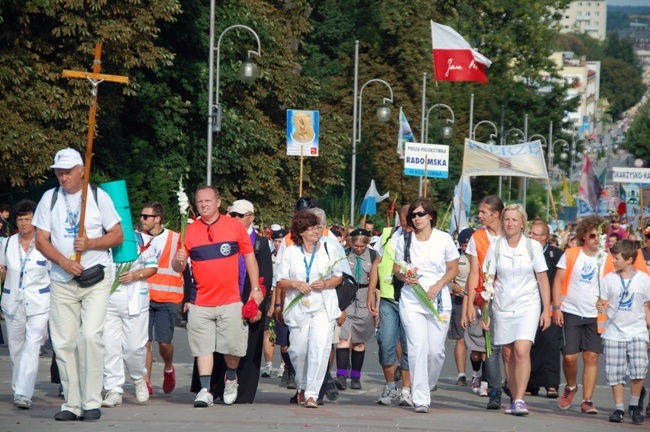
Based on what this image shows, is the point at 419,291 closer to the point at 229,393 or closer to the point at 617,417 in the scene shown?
the point at 229,393

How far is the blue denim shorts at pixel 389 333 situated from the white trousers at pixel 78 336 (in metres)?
3.47

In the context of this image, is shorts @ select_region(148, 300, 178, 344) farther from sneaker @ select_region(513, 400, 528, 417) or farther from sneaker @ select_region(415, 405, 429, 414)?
sneaker @ select_region(513, 400, 528, 417)

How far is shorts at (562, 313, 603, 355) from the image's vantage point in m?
12.3

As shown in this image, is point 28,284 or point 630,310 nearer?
point 28,284

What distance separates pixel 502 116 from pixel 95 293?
64124mm

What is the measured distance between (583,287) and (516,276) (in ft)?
3.86

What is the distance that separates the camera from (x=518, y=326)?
11.4 m

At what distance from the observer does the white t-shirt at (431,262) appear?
1155cm

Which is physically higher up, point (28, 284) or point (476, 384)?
point (28, 284)

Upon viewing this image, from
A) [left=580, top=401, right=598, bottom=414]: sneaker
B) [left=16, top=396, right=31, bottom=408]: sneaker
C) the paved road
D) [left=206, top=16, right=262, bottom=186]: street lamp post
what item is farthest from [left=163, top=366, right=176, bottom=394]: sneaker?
[left=206, top=16, right=262, bottom=186]: street lamp post

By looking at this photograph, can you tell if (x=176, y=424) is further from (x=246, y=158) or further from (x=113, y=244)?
(x=246, y=158)

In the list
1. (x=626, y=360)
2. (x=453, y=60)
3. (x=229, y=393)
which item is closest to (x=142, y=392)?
(x=229, y=393)

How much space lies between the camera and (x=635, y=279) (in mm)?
11836

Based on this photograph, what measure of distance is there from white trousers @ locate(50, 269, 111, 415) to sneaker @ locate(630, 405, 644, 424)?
14.8ft
